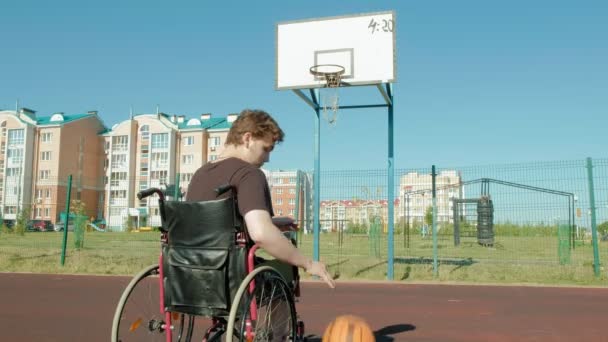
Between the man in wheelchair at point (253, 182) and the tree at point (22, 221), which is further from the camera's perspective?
the tree at point (22, 221)

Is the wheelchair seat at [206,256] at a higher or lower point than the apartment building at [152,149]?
lower

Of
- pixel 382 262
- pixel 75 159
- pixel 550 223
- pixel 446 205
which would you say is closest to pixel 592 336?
pixel 550 223

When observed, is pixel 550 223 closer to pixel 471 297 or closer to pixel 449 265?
pixel 449 265

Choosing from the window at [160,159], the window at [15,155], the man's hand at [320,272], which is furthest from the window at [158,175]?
the man's hand at [320,272]

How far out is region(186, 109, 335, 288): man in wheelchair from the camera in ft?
7.92

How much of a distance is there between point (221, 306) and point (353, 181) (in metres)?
8.36

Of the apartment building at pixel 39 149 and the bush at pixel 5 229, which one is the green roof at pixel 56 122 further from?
the bush at pixel 5 229

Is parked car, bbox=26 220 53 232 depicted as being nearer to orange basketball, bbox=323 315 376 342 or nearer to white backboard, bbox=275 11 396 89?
white backboard, bbox=275 11 396 89

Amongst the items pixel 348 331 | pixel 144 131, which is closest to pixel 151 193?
pixel 348 331

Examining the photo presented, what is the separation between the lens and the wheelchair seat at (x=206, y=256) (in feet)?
8.14

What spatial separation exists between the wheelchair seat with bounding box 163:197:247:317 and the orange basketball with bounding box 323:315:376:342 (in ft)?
1.92

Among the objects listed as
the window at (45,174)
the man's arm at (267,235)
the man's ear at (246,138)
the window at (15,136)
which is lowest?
the man's arm at (267,235)

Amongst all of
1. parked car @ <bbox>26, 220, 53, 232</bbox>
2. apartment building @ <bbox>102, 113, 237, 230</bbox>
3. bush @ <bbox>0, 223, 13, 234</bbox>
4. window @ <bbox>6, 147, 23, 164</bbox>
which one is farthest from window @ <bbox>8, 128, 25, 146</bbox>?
bush @ <bbox>0, 223, 13, 234</bbox>

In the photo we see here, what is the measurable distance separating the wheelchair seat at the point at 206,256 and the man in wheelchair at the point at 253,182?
0.09m
